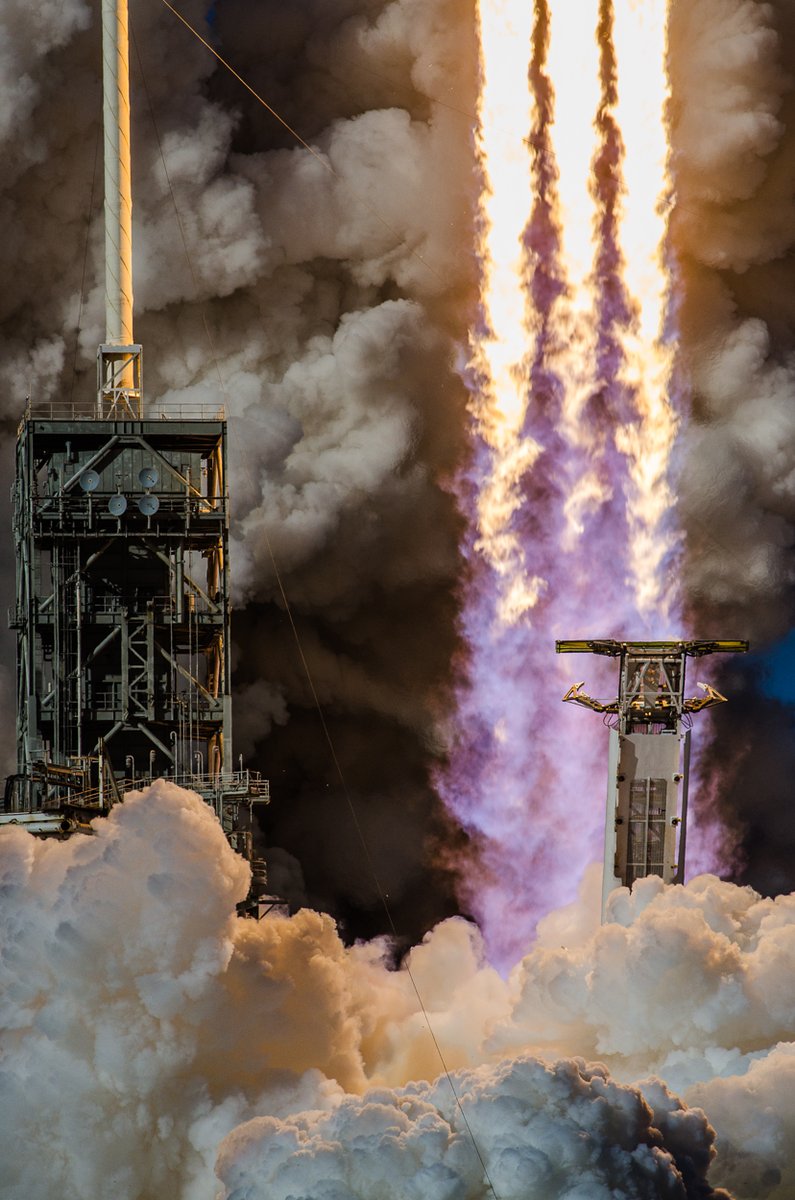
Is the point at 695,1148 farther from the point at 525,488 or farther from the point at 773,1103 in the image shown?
the point at 525,488

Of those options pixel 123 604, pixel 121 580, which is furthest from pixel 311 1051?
pixel 121 580

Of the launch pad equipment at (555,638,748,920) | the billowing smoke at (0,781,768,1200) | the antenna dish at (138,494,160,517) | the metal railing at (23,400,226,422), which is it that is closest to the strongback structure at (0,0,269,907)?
the antenna dish at (138,494,160,517)

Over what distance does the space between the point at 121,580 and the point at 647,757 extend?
1887cm

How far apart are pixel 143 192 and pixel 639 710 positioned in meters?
30.7

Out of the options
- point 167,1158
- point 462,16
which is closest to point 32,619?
point 167,1158

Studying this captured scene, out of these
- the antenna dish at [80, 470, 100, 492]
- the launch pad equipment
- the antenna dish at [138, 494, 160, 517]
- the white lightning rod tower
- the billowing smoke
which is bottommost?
the billowing smoke

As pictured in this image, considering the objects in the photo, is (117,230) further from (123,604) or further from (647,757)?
(647,757)

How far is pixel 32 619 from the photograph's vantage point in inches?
3752

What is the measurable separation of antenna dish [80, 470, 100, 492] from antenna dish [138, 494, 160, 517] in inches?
61.8

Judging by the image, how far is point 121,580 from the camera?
9675 centimetres

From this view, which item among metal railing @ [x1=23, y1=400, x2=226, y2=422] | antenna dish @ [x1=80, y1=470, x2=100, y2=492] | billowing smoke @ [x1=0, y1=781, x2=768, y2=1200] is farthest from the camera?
metal railing @ [x1=23, y1=400, x2=226, y2=422]

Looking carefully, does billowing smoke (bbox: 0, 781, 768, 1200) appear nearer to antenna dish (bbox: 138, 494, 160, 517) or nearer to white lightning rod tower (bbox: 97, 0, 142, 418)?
antenna dish (bbox: 138, 494, 160, 517)

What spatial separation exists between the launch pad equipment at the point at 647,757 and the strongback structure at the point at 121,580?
1170cm

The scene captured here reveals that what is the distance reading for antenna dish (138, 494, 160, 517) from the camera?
94.4 meters
